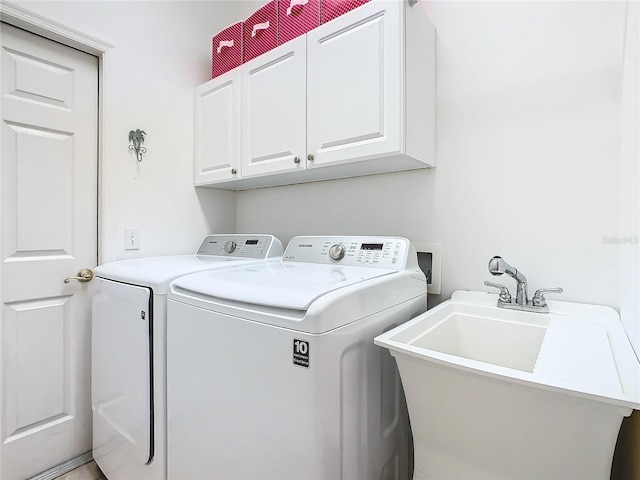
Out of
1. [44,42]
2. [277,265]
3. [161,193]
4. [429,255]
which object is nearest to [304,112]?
[277,265]

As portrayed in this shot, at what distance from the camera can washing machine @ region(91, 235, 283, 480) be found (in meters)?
1.20

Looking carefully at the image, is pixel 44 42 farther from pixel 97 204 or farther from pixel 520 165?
pixel 520 165

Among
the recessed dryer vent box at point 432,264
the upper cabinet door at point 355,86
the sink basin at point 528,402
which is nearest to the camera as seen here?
the sink basin at point 528,402

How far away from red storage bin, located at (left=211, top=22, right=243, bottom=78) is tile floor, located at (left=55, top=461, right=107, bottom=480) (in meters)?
2.27

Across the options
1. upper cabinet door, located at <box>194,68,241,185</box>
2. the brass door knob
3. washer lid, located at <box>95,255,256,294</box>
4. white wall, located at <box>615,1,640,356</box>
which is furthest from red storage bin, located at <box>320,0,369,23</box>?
the brass door knob

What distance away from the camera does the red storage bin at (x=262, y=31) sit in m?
1.71

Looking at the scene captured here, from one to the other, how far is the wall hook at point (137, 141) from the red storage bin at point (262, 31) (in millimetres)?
730

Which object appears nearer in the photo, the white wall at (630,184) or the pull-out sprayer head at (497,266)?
the white wall at (630,184)

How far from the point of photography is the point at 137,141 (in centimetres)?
184

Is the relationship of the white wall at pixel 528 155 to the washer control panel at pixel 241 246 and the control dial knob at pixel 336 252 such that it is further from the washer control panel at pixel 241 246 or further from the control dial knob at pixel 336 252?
the washer control panel at pixel 241 246

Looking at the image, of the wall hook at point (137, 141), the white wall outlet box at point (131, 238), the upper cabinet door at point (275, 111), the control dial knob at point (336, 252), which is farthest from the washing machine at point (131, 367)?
the wall hook at point (137, 141)

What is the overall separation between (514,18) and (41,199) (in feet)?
7.44

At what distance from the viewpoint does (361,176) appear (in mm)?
1771

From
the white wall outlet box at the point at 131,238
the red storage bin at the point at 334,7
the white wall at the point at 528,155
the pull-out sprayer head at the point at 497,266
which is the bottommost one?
the pull-out sprayer head at the point at 497,266
